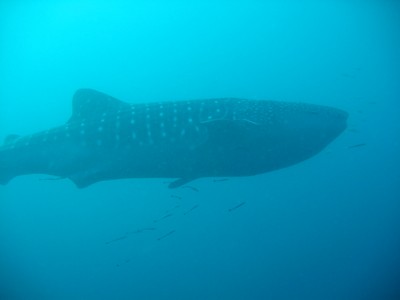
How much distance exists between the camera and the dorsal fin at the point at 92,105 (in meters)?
5.04

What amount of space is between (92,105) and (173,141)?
1.47m

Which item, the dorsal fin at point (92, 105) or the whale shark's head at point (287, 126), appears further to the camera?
the dorsal fin at point (92, 105)

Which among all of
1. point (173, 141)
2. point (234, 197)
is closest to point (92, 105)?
point (173, 141)

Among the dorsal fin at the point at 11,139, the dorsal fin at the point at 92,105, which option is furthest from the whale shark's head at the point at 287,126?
the dorsal fin at the point at 11,139

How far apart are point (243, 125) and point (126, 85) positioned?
31123 millimetres

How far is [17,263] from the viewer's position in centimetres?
1555

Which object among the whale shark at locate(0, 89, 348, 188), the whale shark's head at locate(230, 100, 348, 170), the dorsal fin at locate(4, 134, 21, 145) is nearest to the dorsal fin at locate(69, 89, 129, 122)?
the whale shark at locate(0, 89, 348, 188)

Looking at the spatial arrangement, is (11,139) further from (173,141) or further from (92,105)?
(173,141)

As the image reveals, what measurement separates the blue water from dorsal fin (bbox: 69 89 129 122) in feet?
14.6

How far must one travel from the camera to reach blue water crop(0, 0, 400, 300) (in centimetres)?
1320

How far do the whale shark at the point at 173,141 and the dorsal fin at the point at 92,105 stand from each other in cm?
2

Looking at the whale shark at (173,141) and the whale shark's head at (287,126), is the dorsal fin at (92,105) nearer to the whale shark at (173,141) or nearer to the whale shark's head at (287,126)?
the whale shark at (173,141)

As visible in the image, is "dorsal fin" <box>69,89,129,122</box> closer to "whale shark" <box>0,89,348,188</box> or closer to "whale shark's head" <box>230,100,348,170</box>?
"whale shark" <box>0,89,348,188</box>

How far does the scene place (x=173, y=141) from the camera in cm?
467
